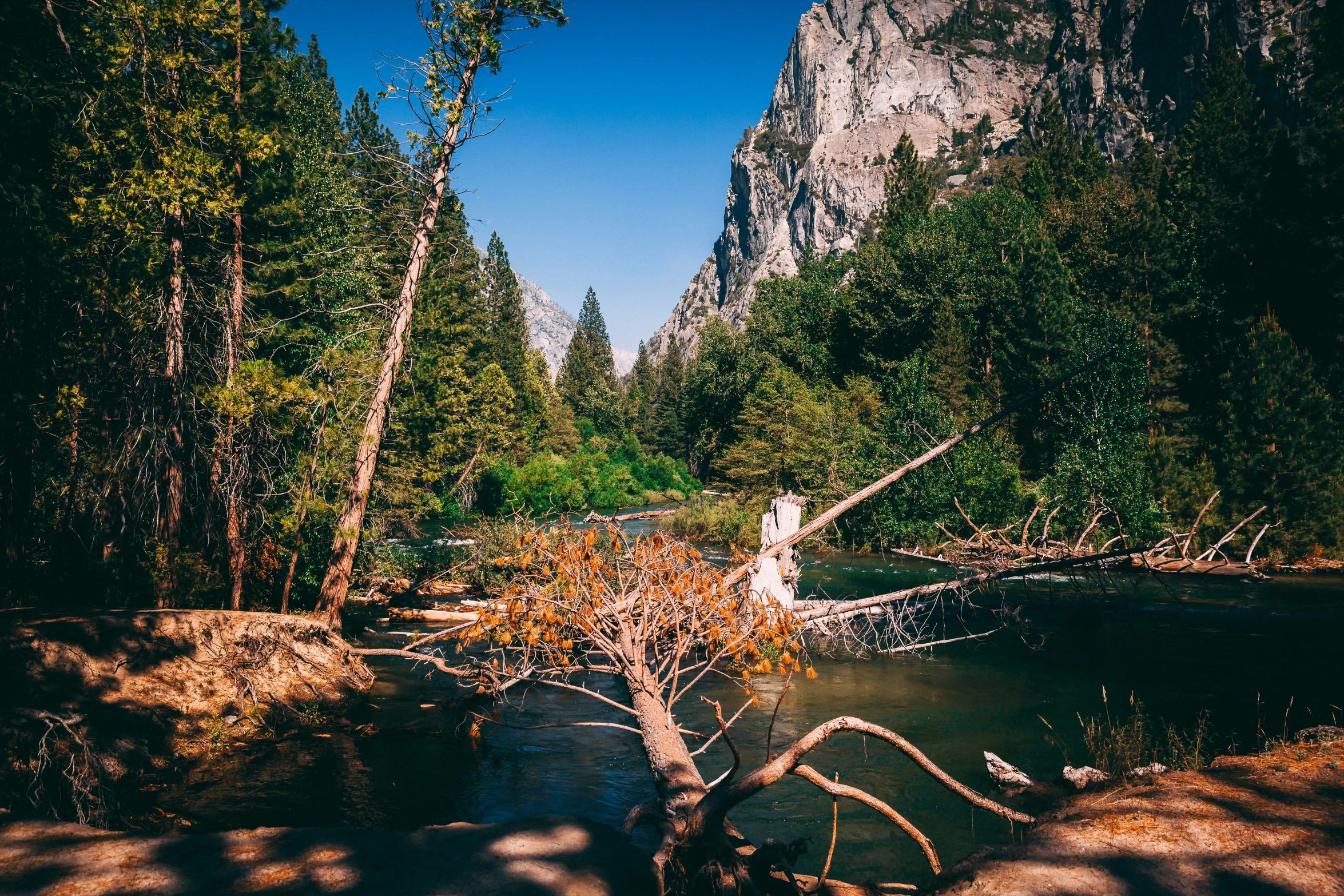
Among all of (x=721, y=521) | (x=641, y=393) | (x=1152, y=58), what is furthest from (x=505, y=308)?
(x=1152, y=58)

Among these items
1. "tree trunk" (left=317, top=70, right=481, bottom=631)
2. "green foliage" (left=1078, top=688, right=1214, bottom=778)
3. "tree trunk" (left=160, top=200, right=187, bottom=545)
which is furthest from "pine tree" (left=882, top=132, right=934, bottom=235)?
"tree trunk" (left=160, top=200, right=187, bottom=545)

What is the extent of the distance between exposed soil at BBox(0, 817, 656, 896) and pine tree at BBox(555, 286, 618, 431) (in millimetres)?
68856

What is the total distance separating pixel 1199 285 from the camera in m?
31.3

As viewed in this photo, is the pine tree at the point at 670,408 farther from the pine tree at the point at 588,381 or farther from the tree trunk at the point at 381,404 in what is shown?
the tree trunk at the point at 381,404

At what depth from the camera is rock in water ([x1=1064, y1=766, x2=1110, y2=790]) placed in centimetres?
734

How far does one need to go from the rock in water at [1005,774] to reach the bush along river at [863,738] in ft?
0.53

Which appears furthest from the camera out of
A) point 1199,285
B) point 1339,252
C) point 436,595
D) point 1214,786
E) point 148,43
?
point 1199,285

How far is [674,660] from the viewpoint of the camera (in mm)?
6273

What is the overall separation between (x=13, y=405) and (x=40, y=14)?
4.91 meters

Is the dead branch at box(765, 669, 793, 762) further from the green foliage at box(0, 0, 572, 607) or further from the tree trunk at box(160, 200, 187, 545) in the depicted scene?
the tree trunk at box(160, 200, 187, 545)

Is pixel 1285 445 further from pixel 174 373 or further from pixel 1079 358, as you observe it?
pixel 174 373

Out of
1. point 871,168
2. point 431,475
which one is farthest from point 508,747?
point 871,168

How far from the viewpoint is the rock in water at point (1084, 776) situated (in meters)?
7.34

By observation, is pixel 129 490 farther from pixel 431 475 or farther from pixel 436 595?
pixel 431 475
